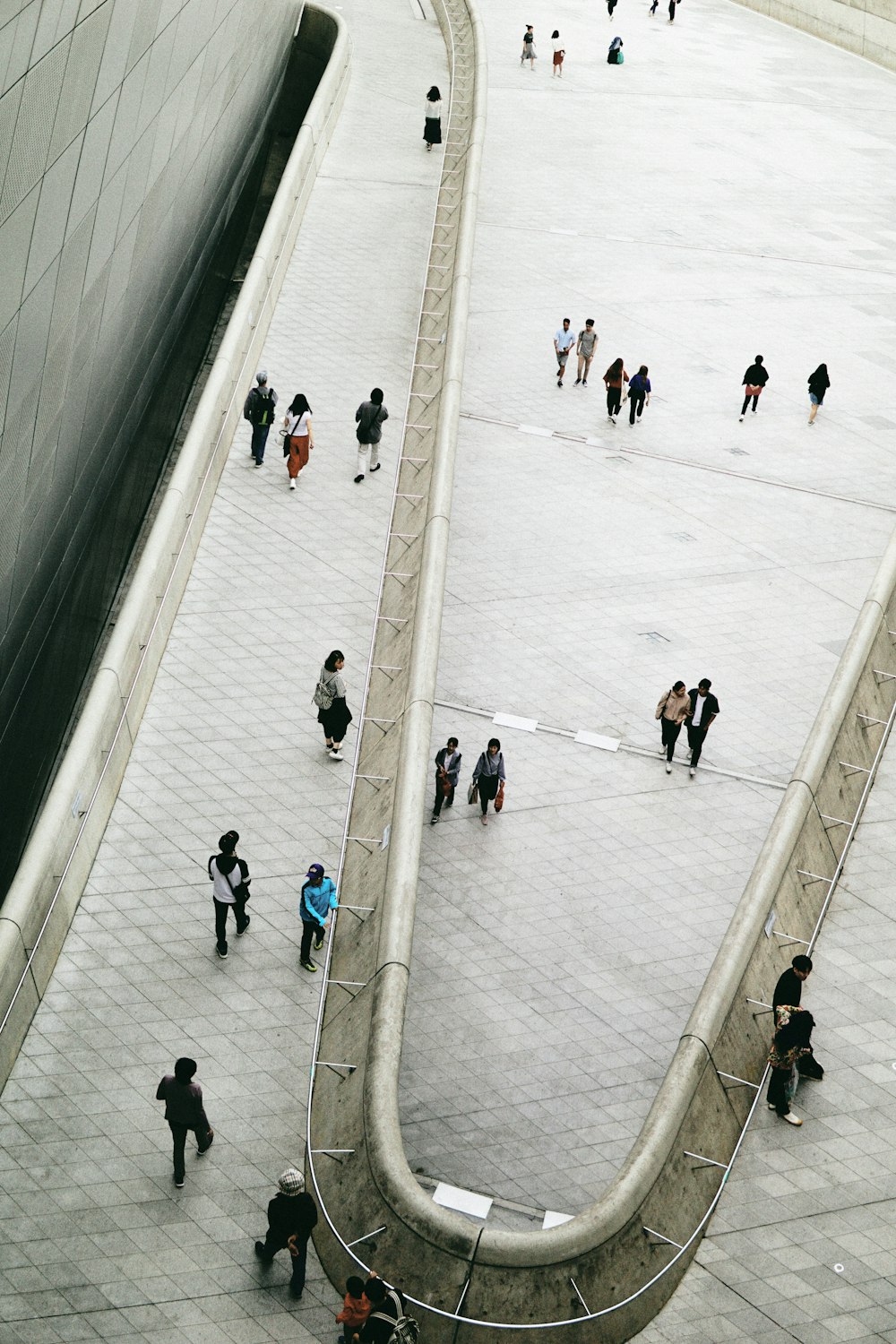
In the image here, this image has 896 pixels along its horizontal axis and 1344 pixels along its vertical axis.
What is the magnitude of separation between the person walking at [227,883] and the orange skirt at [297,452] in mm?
6509

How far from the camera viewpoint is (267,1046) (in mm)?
9695

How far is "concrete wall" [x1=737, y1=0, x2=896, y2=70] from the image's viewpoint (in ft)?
121

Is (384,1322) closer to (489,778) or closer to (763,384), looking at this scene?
(489,778)

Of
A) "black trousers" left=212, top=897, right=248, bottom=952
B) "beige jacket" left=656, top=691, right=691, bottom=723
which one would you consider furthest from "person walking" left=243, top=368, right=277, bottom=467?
"black trousers" left=212, top=897, right=248, bottom=952

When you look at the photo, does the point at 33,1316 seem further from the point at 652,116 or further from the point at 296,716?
the point at 652,116

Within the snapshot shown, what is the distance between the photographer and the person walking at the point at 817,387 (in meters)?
19.4

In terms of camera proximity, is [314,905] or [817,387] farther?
[817,387]

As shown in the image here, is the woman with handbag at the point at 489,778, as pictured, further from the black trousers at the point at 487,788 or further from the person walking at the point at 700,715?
the person walking at the point at 700,715

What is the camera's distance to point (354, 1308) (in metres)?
7.68

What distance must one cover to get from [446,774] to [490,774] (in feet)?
1.22

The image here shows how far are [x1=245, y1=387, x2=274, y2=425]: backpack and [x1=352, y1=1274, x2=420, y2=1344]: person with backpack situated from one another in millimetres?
10036

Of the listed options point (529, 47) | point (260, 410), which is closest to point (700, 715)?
point (260, 410)

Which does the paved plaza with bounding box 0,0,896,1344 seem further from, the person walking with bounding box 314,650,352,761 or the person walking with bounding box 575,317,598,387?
the person walking with bounding box 575,317,598,387

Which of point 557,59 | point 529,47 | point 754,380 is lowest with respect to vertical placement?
point 754,380
